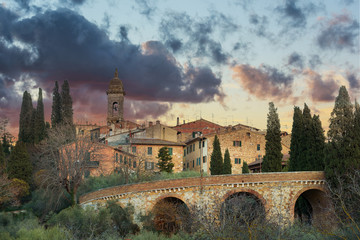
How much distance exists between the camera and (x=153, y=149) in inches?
2330

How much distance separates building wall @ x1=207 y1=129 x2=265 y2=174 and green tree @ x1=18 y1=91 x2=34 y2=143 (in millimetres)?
23689

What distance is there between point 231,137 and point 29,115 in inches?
1105

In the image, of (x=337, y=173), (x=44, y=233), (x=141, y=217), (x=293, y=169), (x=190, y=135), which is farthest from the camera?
(x=190, y=135)

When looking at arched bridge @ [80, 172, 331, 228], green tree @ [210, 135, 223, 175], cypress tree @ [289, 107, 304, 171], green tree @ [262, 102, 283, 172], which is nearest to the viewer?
arched bridge @ [80, 172, 331, 228]

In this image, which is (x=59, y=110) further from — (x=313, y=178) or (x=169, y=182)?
(x=313, y=178)

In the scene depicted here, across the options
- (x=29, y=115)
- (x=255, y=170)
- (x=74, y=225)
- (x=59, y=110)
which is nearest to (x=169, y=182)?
(x=74, y=225)

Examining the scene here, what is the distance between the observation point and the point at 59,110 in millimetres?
64938

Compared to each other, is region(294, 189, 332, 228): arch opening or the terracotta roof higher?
the terracotta roof

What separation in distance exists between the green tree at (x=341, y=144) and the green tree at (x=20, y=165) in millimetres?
31211

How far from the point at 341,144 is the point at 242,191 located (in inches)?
321

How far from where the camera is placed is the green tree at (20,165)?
5191 cm

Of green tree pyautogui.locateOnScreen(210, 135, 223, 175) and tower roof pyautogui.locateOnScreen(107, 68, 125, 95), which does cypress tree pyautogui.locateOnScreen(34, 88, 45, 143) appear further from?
green tree pyautogui.locateOnScreen(210, 135, 223, 175)

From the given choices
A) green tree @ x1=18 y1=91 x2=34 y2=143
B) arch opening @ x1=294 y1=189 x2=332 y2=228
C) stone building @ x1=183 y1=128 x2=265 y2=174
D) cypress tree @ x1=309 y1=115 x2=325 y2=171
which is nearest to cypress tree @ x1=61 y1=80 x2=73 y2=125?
green tree @ x1=18 y1=91 x2=34 y2=143

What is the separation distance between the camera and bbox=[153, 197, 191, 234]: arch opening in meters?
38.1
